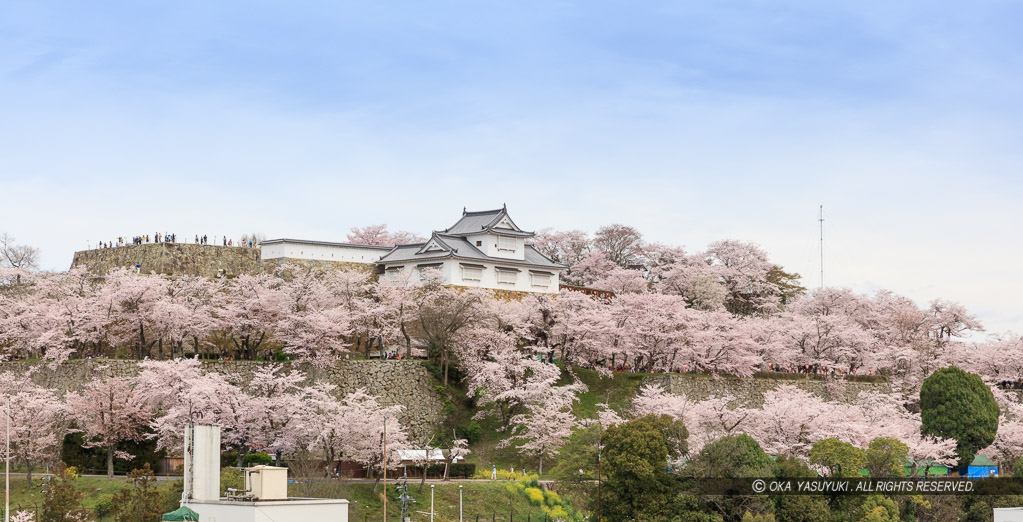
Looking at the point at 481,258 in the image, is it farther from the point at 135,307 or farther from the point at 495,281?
the point at 135,307

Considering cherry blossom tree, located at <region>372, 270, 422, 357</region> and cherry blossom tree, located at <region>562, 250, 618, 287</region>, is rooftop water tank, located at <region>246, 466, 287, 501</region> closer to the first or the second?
cherry blossom tree, located at <region>372, 270, 422, 357</region>

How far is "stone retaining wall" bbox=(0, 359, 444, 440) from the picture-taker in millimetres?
51969

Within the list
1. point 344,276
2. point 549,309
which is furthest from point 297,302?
point 549,309

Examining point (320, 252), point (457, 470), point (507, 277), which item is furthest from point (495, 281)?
point (457, 470)

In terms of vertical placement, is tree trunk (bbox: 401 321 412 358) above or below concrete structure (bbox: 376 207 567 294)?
below

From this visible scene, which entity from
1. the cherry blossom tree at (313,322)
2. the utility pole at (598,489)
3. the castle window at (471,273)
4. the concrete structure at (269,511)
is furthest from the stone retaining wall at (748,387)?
the concrete structure at (269,511)

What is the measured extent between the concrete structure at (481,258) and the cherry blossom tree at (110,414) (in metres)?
16.1

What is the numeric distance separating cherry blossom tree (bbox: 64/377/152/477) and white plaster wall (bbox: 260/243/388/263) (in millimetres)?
13891

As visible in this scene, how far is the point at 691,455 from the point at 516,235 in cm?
2413

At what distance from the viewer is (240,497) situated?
1276 inches

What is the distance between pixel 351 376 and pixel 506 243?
14.3 m

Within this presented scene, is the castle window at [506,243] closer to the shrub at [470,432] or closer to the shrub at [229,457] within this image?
the shrub at [470,432]

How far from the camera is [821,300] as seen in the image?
72.1 metres

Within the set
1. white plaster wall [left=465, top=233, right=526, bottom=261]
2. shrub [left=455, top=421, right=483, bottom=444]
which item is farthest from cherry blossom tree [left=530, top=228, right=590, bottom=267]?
shrub [left=455, top=421, right=483, bottom=444]
